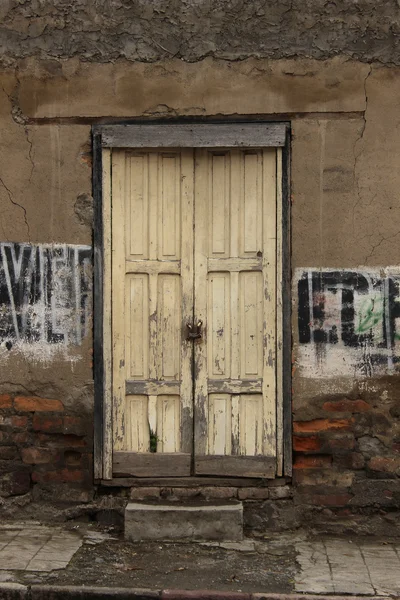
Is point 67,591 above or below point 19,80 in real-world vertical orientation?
below

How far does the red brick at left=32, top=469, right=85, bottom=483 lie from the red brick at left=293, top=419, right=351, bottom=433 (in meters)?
1.56

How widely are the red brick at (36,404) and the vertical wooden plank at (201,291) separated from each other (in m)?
0.98

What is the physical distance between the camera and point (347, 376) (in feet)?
21.1

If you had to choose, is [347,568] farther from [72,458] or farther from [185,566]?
[72,458]

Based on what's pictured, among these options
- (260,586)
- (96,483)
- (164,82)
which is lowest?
(260,586)

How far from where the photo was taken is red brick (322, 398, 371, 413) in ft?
21.1

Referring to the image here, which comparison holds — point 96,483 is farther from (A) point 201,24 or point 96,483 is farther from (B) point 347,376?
(A) point 201,24

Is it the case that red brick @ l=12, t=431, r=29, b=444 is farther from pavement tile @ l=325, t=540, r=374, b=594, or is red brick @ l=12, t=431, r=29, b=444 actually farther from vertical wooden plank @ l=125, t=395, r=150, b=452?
pavement tile @ l=325, t=540, r=374, b=594

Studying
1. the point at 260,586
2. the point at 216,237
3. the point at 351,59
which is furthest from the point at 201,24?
the point at 260,586

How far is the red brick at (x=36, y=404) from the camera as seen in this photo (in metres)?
6.55

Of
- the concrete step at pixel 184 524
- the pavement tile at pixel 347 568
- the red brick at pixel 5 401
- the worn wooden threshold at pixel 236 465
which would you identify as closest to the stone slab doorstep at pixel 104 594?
the pavement tile at pixel 347 568

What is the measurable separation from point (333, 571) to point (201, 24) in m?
3.71

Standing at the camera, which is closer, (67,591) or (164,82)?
(67,591)

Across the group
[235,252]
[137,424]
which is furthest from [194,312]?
[137,424]
